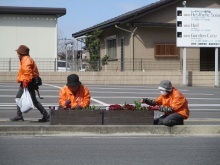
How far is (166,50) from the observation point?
29.5 meters

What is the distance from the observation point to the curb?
973cm

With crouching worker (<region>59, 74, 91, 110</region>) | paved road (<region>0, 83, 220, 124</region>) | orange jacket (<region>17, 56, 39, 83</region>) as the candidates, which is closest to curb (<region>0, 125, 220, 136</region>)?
crouching worker (<region>59, 74, 91, 110</region>)

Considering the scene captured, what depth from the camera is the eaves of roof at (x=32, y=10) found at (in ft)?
97.7

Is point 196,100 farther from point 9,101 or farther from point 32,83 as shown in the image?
point 32,83

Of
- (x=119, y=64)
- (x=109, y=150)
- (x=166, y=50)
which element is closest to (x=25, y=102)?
(x=109, y=150)

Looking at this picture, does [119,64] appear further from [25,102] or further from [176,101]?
[176,101]

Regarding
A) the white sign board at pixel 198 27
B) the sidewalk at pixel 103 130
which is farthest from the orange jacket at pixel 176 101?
the white sign board at pixel 198 27

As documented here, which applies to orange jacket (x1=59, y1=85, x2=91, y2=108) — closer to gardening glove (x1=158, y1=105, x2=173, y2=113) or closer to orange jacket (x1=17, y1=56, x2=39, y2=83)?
orange jacket (x1=17, y1=56, x2=39, y2=83)

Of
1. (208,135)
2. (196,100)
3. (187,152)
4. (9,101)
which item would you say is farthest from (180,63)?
(187,152)

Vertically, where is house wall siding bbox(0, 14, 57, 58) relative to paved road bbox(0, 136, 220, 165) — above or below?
above

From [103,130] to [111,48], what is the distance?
2372 cm

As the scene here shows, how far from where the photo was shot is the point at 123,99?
18.4 metres

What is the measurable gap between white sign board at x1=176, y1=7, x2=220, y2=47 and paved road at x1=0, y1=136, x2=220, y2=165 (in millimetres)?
18252

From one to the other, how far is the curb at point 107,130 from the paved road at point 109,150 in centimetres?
19
